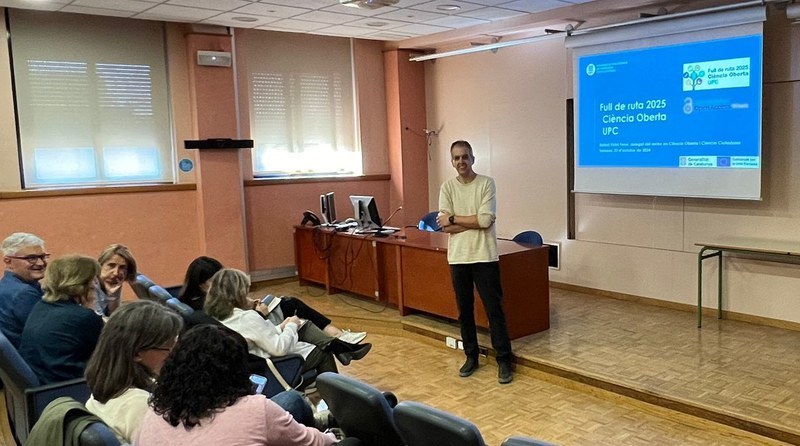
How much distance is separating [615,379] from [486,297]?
36.4 inches

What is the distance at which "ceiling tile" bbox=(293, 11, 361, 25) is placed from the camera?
5.80 m

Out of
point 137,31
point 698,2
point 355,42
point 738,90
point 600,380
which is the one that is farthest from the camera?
point 355,42

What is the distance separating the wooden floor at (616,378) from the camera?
336 centimetres

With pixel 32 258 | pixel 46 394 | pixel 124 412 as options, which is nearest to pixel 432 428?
pixel 124 412

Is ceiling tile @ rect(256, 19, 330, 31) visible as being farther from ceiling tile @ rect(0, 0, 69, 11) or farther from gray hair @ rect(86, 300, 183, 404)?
gray hair @ rect(86, 300, 183, 404)

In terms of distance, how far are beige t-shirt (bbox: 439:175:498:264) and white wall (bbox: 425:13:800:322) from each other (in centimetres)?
225

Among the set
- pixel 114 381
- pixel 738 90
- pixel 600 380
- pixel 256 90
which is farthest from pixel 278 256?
pixel 114 381

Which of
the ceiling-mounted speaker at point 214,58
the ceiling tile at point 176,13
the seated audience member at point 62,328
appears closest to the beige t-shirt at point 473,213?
the seated audience member at point 62,328

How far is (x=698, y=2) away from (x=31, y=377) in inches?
207

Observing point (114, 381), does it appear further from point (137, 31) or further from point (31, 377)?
point (137, 31)

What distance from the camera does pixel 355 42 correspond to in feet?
24.6

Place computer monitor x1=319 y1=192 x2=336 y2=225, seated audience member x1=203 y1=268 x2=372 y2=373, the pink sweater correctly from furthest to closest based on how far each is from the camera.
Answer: computer monitor x1=319 y1=192 x2=336 y2=225 → seated audience member x1=203 y1=268 x2=372 y2=373 → the pink sweater

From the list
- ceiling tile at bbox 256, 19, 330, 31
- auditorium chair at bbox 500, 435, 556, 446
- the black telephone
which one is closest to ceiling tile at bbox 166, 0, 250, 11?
ceiling tile at bbox 256, 19, 330, 31

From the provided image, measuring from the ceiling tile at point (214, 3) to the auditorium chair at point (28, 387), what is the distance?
3.51 m
